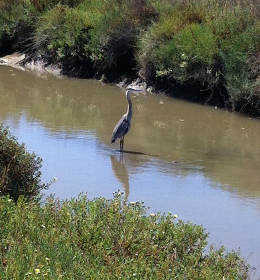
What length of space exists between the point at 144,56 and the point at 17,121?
4322 millimetres

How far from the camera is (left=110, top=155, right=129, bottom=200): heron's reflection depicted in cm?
970

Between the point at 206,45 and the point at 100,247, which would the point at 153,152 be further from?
the point at 100,247

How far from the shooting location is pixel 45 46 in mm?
20078

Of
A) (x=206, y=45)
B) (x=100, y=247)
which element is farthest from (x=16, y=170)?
(x=206, y=45)

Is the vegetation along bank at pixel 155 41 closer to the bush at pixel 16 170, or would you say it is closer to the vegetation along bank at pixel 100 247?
the bush at pixel 16 170

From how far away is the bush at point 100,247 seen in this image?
503 centimetres

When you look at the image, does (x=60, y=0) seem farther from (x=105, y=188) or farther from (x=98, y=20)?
(x=105, y=188)

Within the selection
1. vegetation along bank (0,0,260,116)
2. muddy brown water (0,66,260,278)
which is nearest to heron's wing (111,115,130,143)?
muddy brown water (0,66,260,278)

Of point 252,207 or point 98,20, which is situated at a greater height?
point 98,20

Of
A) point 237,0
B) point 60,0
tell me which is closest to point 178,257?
point 237,0

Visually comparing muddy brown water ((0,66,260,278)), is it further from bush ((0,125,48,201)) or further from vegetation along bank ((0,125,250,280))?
vegetation along bank ((0,125,250,280))

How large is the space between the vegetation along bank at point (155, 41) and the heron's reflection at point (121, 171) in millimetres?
4246

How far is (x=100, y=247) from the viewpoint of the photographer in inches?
216

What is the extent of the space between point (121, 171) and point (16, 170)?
3.18m
